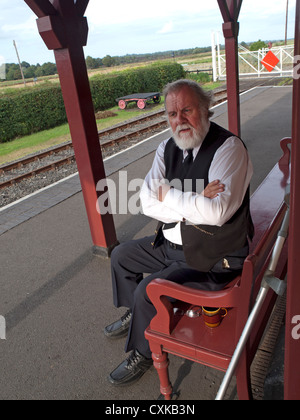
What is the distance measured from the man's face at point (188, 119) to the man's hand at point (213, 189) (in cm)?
37

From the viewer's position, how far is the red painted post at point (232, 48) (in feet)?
18.5

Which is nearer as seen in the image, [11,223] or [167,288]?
[167,288]

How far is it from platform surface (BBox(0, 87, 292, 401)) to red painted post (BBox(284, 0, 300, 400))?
973 millimetres

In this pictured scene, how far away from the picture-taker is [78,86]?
349cm

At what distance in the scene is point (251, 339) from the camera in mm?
2021

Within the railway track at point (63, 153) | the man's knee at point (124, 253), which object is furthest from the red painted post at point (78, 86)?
A: the railway track at point (63, 153)

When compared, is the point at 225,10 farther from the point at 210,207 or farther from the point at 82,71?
the point at 210,207

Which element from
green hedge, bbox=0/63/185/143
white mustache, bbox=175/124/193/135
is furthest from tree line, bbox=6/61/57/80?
white mustache, bbox=175/124/193/135

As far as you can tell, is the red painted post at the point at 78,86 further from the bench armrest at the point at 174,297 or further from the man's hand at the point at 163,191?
the bench armrest at the point at 174,297

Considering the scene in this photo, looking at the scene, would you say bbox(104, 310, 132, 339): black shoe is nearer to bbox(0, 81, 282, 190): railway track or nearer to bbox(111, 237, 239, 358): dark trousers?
bbox(111, 237, 239, 358): dark trousers

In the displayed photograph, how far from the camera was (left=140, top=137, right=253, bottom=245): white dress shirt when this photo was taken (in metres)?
2.13
